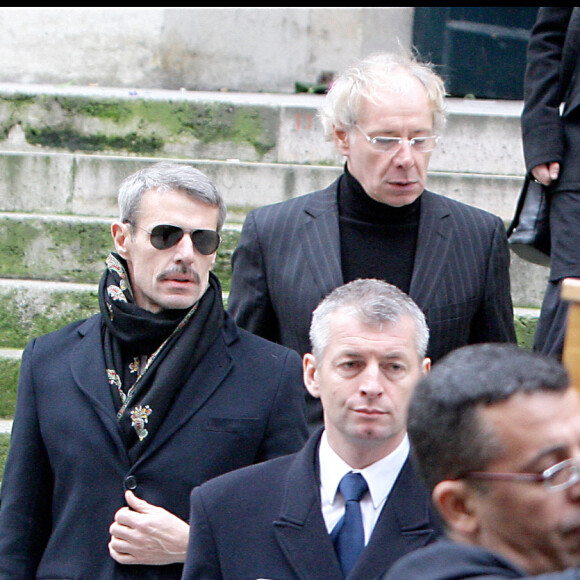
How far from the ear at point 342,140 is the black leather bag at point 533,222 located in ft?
2.29

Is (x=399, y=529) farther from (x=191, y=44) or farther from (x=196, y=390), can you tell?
(x=191, y=44)

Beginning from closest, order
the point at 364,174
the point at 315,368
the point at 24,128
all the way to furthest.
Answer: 1. the point at 315,368
2. the point at 364,174
3. the point at 24,128

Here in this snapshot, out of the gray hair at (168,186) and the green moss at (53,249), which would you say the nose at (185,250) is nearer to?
the gray hair at (168,186)

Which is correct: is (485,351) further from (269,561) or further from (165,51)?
(165,51)

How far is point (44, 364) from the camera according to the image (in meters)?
2.91

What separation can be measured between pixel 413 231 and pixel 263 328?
1.73 ft

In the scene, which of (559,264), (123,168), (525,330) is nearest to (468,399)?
(559,264)

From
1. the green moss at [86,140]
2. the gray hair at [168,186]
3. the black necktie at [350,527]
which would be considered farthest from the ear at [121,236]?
the green moss at [86,140]

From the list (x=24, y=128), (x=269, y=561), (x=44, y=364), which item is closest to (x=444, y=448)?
(x=269, y=561)

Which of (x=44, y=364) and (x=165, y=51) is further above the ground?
(x=165, y=51)

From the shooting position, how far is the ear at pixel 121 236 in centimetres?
300

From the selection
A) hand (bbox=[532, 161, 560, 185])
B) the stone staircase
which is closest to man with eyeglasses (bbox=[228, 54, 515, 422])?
hand (bbox=[532, 161, 560, 185])

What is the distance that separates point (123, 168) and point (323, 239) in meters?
2.43

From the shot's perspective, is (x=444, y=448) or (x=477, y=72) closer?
(x=444, y=448)
